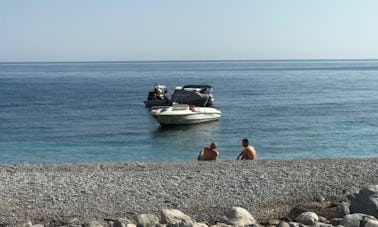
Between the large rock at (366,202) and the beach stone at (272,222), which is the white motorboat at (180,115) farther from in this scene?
the large rock at (366,202)

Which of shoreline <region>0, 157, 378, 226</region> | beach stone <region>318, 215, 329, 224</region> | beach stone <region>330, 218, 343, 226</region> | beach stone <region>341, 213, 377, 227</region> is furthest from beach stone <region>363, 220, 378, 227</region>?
shoreline <region>0, 157, 378, 226</region>

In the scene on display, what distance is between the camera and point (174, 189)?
12586 mm

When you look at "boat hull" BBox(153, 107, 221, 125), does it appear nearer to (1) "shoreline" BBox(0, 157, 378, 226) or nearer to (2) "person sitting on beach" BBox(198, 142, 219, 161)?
(2) "person sitting on beach" BBox(198, 142, 219, 161)

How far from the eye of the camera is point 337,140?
104ft

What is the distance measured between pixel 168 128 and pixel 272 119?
9.22 m

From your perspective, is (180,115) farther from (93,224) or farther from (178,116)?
(93,224)

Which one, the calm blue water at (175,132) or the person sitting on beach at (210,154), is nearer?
the person sitting on beach at (210,154)

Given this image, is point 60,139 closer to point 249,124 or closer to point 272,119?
point 249,124

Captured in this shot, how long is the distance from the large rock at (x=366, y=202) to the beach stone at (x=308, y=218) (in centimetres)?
71

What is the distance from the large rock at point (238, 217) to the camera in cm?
1034

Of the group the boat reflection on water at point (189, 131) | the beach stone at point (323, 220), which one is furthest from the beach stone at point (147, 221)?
the boat reflection on water at point (189, 131)

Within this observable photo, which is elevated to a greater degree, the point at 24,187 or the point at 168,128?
the point at 24,187

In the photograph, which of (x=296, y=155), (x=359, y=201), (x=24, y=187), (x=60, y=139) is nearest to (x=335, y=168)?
(x=359, y=201)

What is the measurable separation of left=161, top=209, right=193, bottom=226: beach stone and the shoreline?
0.82 metres
